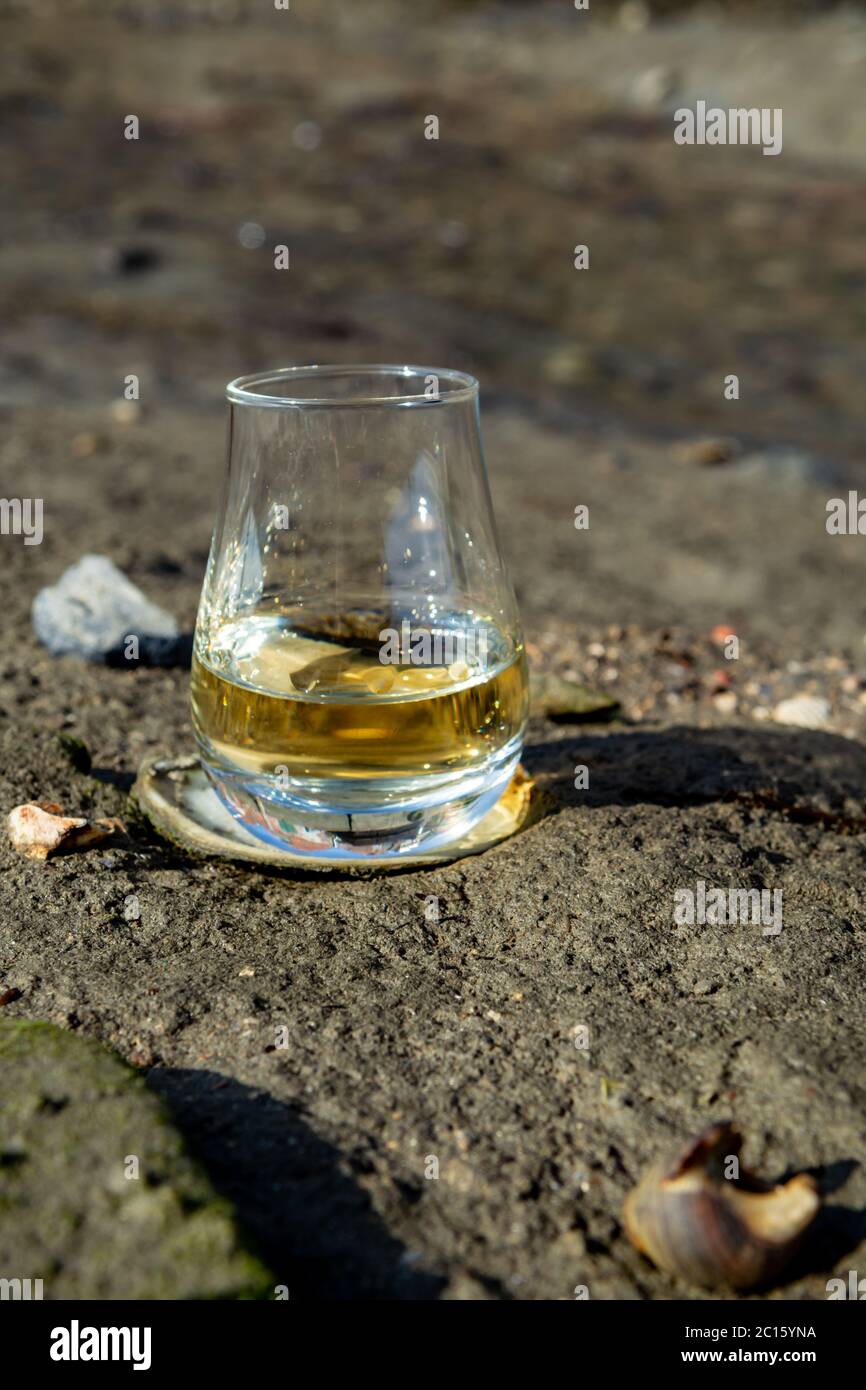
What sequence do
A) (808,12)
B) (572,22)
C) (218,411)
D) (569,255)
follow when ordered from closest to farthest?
1. (218,411)
2. (569,255)
3. (808,12)
4. (572,22)

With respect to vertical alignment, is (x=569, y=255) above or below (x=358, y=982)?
above

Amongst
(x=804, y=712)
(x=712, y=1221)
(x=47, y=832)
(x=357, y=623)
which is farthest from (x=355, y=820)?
(x=804, y=712)

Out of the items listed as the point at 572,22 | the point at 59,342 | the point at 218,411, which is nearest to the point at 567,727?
the point at 218,411

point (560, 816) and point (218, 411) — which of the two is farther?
point (218, 411)

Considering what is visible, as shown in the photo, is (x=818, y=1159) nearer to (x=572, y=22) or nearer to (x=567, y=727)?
(x=567, y=727)
